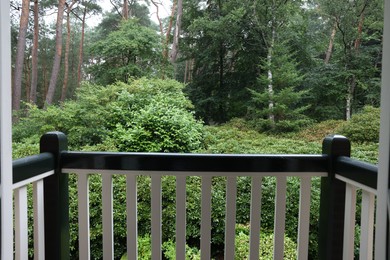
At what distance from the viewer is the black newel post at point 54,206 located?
54.9 inches

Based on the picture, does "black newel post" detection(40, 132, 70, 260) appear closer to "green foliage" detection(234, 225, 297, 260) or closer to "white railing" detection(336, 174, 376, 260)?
"white railing" detection(336, 174, 376, 260)

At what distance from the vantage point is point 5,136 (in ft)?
1.75

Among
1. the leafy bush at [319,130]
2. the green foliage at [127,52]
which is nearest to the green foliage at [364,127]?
the leafy bush at [319,130]

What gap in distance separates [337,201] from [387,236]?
36.2 inches

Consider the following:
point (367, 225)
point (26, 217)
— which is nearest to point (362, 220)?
point (367, 225)

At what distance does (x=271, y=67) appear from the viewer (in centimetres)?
743

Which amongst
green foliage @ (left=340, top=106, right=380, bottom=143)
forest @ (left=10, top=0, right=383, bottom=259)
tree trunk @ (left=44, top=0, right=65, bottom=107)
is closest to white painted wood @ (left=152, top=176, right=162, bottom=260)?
forest @ (left=10, top=0, right=383, bottom=259)

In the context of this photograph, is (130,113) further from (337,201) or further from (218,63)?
(337,201)

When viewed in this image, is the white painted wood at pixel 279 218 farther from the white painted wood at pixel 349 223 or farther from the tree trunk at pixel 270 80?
the tree trunk at pixel 270 80

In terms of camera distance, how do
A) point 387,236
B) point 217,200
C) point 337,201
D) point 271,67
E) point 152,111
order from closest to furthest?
point 387,236
point 337,201
point 217,200
point 152,111
point 271,67

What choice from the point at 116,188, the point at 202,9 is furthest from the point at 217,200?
the point at 202,9

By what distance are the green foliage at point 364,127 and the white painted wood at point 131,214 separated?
5.45 metres

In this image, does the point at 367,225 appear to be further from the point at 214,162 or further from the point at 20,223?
the point at 20,223

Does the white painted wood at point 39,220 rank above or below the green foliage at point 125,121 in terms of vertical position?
below
